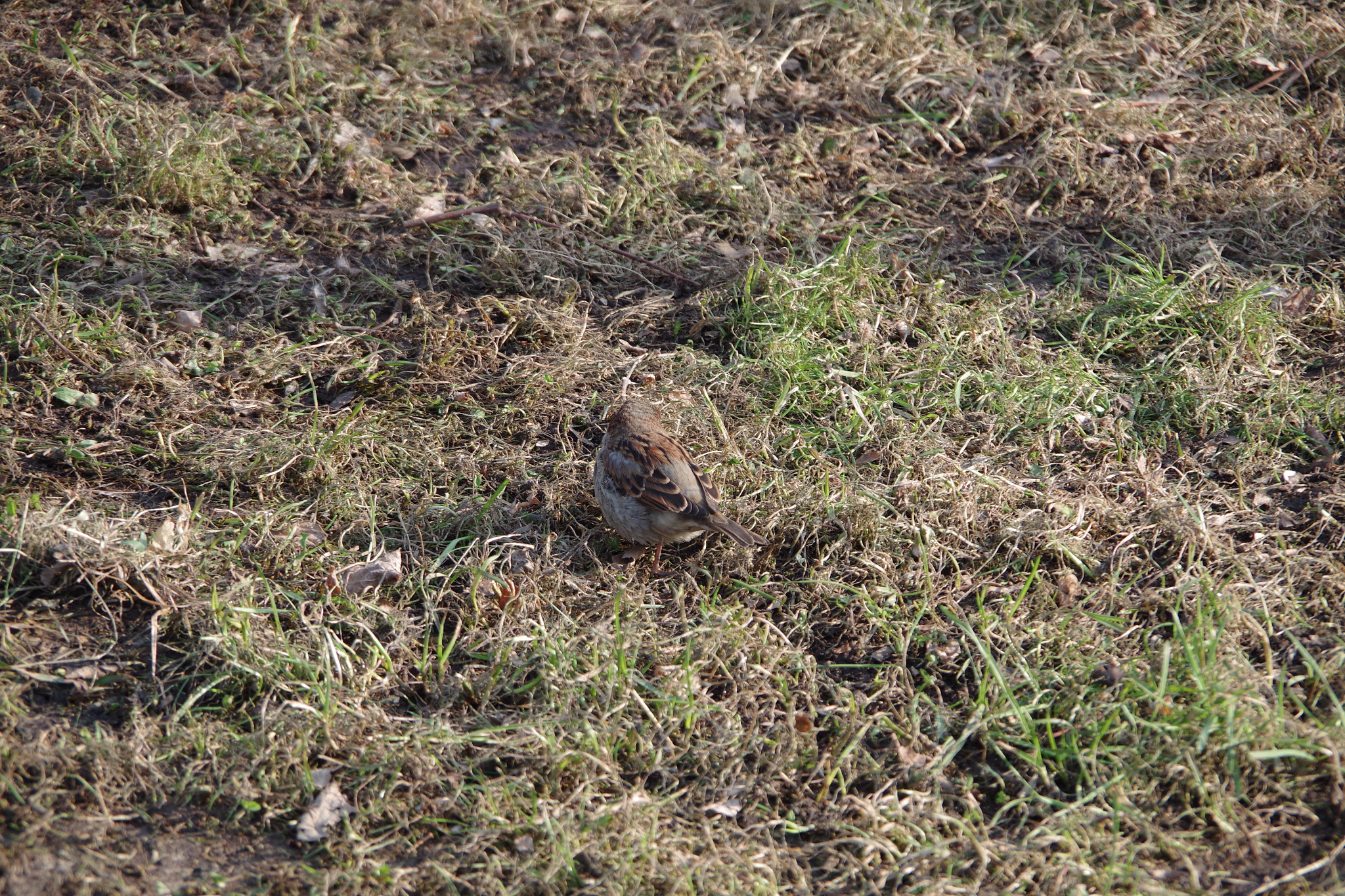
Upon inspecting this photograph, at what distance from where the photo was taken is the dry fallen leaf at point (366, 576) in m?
4.41

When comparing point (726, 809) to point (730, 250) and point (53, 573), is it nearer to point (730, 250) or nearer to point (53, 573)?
point (53, 573)

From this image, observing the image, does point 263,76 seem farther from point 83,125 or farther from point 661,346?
point 661,346

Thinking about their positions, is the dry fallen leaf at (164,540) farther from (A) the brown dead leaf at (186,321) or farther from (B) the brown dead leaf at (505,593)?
(A) the brown dead leaf at (186,321)

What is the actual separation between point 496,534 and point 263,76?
421 cm

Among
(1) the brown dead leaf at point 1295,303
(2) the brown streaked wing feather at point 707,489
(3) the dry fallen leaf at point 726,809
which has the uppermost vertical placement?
(1) the brown dead leaf at point 1295,303

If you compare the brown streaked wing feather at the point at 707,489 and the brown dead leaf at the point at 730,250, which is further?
the brown dead leaf at the point at 730,250

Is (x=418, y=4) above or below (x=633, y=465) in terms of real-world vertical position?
above

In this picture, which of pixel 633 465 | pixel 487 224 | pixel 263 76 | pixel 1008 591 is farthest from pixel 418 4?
pixel 1008 591

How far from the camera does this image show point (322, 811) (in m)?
3.60

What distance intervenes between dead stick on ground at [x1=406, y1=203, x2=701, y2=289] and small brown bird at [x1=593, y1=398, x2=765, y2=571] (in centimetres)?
164

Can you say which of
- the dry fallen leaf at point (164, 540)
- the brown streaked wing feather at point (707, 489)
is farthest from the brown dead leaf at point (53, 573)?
the brown streaked wing feather at point (707, 489)

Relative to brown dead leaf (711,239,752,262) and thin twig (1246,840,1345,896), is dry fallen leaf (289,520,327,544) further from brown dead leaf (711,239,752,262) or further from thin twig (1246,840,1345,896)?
thin twig (1246,840,1345,896)

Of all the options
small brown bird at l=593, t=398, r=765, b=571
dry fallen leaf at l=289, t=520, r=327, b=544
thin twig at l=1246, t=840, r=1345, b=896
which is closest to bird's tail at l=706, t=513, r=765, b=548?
small brown bird at l=593, t=398, r=765, b=571

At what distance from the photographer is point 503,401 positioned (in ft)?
18.1
